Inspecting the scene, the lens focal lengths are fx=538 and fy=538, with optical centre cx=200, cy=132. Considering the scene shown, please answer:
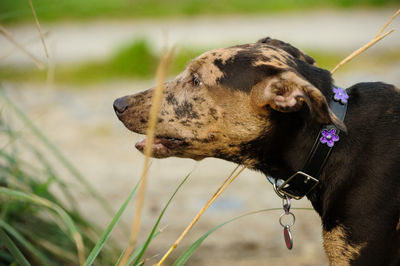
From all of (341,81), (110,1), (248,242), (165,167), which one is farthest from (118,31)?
(248,242)

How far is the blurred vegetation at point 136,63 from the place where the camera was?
9352 mm

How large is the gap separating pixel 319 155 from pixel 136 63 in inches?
283

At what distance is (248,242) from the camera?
4.20 m

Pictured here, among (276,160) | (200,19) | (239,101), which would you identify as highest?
(239,101)

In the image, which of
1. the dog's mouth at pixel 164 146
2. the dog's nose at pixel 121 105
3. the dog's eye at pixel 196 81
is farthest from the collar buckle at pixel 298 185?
the dog's nose at pixel 121 105

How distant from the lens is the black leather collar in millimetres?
2703

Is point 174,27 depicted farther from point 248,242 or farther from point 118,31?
point 248,242

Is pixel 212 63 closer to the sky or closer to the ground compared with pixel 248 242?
closer to the sky

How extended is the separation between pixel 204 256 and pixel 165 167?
2090 millimetres

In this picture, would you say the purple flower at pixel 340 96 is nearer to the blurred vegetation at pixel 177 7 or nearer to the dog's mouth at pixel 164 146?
the dog's mouth at pixel 164 146

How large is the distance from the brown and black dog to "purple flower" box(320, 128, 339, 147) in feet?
0.17

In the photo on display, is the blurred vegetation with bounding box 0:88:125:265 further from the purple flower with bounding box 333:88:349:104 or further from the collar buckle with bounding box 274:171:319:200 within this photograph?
the purple flower with bounding box 333:88:349:104

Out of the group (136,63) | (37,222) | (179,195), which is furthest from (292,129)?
(136,63)

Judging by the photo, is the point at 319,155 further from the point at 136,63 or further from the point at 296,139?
the point at 136,63
